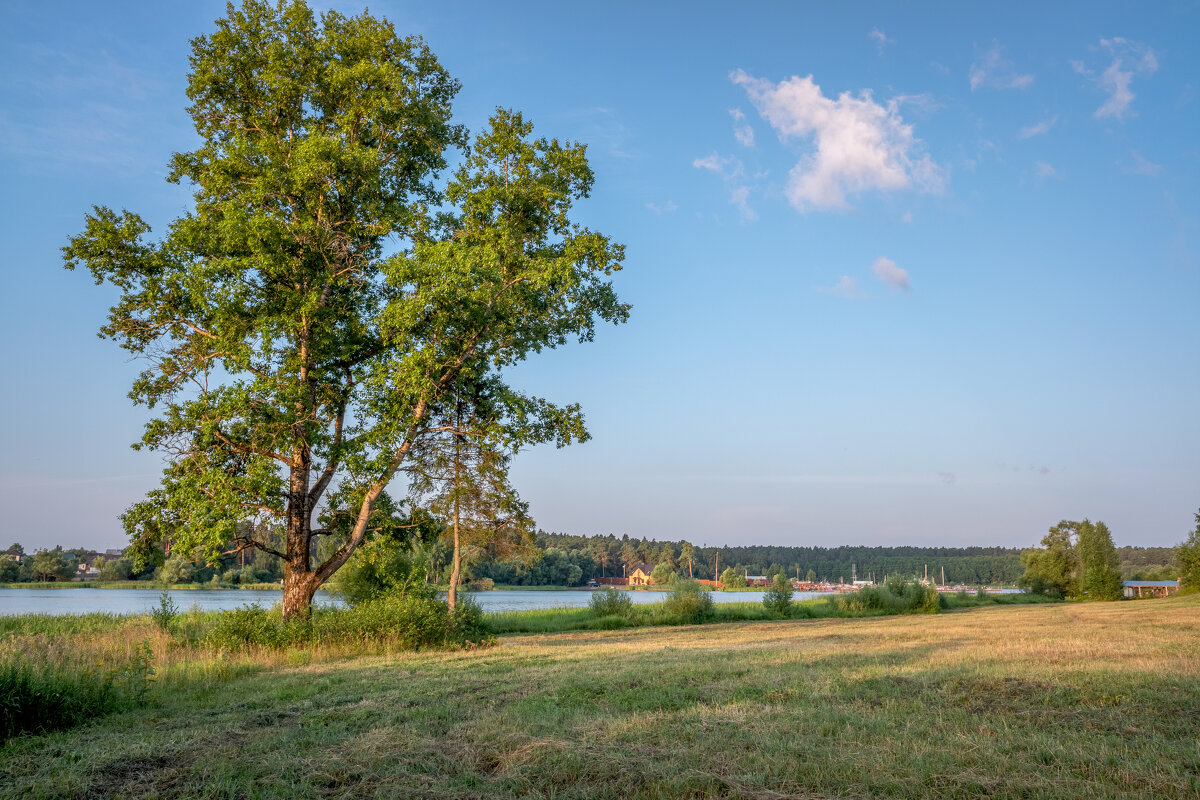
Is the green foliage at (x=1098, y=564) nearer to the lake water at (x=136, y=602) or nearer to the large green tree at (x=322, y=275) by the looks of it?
the lake water at (x=136, y=602)

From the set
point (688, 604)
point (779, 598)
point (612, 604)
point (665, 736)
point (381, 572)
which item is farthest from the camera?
point (779, 598)

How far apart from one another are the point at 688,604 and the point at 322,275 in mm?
22049

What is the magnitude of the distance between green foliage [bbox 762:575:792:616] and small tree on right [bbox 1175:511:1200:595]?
36701mm

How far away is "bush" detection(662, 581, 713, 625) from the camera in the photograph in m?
31.4

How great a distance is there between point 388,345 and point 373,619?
6474 mm

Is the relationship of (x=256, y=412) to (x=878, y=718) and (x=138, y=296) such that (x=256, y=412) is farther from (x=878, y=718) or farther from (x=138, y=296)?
(x=878, y=718)

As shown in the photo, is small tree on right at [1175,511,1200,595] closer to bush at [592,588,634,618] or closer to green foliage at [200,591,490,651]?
bush at [592,588,634,618]

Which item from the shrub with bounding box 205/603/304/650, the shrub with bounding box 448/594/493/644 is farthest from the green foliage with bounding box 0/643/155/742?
the shrub with bounding box 448/594/493/644

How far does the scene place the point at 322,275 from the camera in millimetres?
17016

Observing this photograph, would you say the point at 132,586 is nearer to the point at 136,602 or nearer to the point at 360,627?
the point at 136,602

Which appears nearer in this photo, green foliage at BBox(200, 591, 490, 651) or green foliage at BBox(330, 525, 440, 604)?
green foliage at BBox(200, 591, 490, 651)

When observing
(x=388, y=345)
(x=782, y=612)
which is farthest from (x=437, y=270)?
(x=782, y=612)

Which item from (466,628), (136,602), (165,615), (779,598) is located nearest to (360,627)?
(466,628)

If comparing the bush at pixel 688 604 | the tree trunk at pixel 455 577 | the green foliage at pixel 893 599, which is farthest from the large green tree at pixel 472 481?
the green foliage at pixel 893 599
